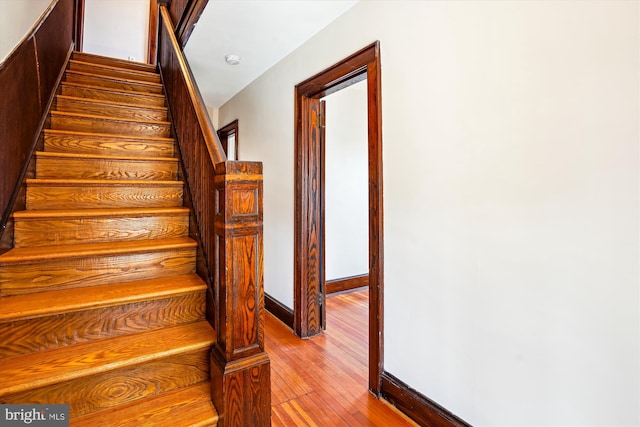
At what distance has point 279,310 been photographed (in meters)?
2.96

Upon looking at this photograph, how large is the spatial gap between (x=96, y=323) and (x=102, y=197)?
2.74ft

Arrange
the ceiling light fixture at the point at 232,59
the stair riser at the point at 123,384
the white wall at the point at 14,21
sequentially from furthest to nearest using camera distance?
the ceiling light fixture at the point at 232,59, the white wall at the point at 14,21, the stair riser at the point at 123,384

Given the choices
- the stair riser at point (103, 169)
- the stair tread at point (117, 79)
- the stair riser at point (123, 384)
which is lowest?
the stair riser at point (123, 384)

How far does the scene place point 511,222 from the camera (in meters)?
1.26

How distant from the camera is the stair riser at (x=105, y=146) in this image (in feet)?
6.55

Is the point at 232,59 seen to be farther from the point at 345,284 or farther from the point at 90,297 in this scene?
the point at 345,284

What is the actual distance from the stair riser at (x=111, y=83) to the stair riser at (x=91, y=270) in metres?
1.88

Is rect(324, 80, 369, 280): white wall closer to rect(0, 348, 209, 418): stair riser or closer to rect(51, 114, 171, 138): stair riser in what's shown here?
rect(51, 114, 171, 138): stair riser

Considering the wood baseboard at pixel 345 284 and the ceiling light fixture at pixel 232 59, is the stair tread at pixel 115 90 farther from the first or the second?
the wood baseboard at pixel 345 284

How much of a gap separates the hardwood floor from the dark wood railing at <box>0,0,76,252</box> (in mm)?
1580

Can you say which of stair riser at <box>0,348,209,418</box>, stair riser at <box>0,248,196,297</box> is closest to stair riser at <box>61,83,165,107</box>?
stair riser at <box>0,248,196,297</box>

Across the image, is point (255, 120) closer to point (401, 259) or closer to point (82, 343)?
point (401, 259)

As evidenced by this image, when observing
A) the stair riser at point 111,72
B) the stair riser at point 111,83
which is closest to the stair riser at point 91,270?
the stair riser at point 111,83

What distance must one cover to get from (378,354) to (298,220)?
4.04 ft
